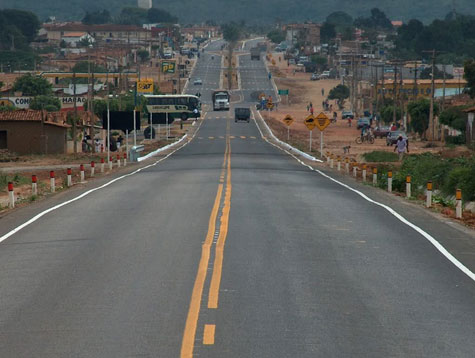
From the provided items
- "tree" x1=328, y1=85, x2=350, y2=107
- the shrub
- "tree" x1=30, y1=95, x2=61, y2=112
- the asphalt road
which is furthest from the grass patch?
"tree" x1=328, y1=85, x2=350, y2=107

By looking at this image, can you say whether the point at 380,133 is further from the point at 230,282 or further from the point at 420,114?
the point at 230,282

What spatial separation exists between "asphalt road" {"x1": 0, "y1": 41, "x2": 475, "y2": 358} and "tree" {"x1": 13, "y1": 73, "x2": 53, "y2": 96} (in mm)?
126893

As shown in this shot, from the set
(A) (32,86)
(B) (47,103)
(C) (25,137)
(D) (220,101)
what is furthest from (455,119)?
(A) (32,86)

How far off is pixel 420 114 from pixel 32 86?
72.5m

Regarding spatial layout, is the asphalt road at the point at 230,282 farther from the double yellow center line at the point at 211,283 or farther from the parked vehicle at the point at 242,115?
the parked vehicle at the point at 242,115

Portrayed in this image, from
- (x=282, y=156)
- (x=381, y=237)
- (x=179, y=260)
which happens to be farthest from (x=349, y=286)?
(x=282, y=156)

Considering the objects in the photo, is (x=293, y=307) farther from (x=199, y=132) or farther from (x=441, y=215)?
(x=199, y=132)

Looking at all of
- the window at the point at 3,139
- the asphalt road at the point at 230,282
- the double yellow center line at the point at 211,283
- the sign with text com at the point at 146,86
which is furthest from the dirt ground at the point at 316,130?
the double yellow center line at the point at 211,283

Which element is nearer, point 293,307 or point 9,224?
point 293,307

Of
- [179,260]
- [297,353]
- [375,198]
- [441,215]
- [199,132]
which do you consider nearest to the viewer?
[297,353]

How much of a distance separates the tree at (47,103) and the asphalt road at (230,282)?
99489 millimetres

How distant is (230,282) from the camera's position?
1409cm

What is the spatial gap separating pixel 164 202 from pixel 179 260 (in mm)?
10320

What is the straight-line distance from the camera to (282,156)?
203 feet
